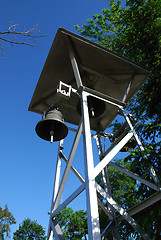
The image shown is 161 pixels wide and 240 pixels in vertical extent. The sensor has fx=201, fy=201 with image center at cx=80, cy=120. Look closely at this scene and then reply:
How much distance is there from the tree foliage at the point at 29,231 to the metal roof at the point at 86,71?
4804 cm

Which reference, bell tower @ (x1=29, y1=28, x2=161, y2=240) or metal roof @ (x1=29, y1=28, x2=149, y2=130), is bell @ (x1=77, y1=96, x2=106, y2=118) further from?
metal roof @ (x1=29, y1=28, x2=149, y2=130)

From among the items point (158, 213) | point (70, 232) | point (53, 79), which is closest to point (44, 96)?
point (53, 79)

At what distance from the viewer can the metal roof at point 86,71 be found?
184 inches

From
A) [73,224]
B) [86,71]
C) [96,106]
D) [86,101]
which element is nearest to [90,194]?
[86,101]

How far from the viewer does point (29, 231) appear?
45.6m

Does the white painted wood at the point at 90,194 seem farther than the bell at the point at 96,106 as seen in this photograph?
No

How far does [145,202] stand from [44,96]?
365 cm

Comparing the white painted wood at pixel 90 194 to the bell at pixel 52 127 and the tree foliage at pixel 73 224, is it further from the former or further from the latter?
the tree foliage at pixel 73 224

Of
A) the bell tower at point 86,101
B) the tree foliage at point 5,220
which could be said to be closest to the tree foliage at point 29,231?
the tree foliage at point 5,220

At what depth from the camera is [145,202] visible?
365 cm

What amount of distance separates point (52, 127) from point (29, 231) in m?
49.5

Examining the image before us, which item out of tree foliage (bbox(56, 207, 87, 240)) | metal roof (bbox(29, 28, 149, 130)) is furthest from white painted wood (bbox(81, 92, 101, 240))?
tree foliage (bbox(56, 207, 87, 240))

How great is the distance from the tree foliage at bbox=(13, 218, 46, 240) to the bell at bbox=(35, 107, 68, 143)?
48487 millimetres

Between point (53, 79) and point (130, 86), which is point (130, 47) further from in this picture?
point (53, 79)
